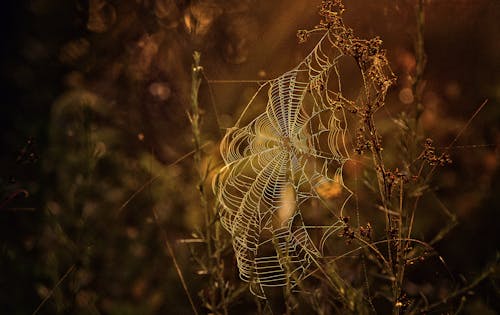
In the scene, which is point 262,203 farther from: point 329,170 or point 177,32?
point 177,32

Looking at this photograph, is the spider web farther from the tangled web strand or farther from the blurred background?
the blurred background

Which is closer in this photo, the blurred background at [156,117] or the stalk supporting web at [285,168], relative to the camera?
the stalk supporting web at [285,168]

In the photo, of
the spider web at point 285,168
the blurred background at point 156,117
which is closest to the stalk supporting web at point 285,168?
the spider web at point 285,168

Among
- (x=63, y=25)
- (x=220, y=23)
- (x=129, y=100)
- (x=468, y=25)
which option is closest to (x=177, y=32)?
(x=220, y=23)

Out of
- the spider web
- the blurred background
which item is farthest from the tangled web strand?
the blurred background

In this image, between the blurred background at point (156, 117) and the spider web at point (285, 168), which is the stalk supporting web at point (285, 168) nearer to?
the spider web at point (285, 168)

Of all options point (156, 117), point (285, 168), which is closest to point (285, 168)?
point (285, 168)

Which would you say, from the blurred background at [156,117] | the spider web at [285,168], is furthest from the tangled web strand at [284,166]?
the blurred background at [156,117]

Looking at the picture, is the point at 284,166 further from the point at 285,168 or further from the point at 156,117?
the point at 156,117
